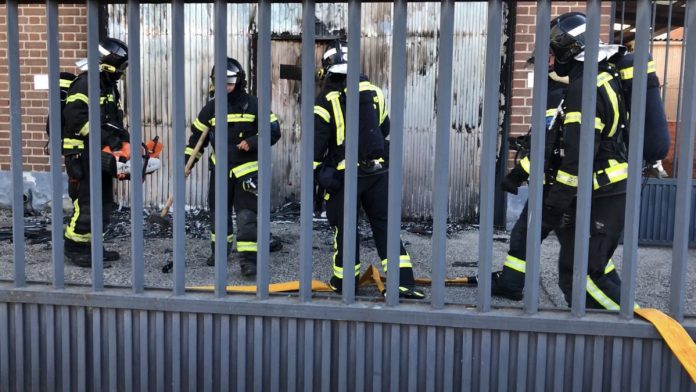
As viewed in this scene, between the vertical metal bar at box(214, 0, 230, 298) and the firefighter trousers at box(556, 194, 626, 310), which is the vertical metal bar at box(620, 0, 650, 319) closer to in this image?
the firefighter trousers at box(556, 194, 626, 310)

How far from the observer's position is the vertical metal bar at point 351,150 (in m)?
2.35

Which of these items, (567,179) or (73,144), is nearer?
(567,179)

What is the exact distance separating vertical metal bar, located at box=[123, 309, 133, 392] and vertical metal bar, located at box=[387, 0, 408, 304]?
106cm

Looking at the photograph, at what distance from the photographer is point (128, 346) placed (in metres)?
2.59

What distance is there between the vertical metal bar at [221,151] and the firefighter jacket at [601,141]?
6.44 ft

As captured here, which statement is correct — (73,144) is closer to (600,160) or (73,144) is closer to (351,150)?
(351,150)

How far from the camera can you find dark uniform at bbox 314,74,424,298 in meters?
4.25

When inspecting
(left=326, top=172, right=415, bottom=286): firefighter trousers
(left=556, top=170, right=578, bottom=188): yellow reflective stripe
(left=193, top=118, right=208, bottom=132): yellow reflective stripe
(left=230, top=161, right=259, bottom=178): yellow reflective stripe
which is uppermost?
(left=193, top=118, right=208, bottom=132): yellow reflective stripe

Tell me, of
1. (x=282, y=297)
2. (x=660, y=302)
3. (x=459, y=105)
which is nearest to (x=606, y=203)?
(x=660, y=302)

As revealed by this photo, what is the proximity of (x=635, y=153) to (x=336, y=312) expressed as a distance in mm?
1245

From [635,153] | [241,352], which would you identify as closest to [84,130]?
[241,352]

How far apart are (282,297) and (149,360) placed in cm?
62

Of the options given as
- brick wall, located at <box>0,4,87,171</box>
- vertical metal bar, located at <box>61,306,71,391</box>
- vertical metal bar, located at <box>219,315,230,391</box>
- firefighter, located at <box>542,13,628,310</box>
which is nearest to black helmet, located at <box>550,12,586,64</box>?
firefighter, located at <box>542,13,628,310</box>

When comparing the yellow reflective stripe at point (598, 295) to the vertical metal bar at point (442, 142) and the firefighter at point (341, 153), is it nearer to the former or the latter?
the firefighter at point (341, 153)
